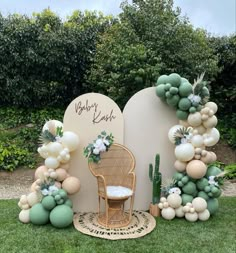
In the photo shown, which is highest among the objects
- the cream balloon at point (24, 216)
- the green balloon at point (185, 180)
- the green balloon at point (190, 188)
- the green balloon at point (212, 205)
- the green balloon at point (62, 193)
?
the green balloon at point (185, 180)

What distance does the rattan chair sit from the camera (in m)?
3.69

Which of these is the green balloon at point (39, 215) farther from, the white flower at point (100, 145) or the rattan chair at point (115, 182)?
the white flower at point (100, 145)

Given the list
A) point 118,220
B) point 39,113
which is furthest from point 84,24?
point 118,220

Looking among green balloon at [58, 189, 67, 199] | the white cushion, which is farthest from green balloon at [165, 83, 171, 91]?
green balloon at [58, 189, 67, 199]

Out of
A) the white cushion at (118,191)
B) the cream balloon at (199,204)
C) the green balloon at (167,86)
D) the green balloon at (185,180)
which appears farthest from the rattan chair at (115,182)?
the green balloon at (167,86)

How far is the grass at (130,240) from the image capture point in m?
3.21

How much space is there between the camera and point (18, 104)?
25.9 feet

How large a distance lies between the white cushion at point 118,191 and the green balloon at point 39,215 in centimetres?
66

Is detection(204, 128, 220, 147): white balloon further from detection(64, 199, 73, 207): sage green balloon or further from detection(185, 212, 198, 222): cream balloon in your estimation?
detection(64, 199, 73, 207): sage green balloon

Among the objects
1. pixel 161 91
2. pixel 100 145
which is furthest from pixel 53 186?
pixel 161 91

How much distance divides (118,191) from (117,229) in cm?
38

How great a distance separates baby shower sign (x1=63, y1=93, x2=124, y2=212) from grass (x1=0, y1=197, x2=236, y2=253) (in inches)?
22.8

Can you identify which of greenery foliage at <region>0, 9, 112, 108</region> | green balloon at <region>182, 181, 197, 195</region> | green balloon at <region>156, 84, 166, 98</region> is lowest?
green balloon at <region>182, 181, 197, 195</region>

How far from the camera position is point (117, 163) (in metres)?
4.01
